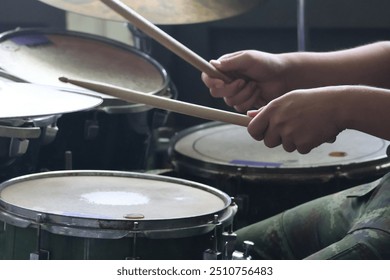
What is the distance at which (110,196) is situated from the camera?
132cm

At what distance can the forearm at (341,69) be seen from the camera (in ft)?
4.98

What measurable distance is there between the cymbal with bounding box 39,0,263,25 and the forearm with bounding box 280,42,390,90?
1.33 feet

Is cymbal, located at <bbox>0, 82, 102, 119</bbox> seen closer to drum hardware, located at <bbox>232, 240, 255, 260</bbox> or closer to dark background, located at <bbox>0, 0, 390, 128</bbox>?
drum hardware, located at <bbox>232, 240, 255, 260</bbox>

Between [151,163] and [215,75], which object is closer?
[215,75]

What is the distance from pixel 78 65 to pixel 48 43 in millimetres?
95

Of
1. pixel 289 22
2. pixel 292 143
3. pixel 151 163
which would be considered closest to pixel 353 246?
pixel 292 143

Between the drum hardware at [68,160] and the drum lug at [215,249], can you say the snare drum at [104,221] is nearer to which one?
the drum lug at [215,249]

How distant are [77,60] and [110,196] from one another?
672mm

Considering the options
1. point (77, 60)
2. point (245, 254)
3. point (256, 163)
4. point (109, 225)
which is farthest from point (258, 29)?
point (109, 225)

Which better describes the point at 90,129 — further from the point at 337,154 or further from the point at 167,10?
the point at 337,154

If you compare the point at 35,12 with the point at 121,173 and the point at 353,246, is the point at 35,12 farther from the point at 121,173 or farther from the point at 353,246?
the point at 353,246

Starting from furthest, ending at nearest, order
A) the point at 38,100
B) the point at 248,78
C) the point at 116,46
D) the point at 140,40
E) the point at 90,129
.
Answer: the point at 140,40 < the point at 116,46 < the point at 90,129 < the point at 248,78 < the point at 38,100

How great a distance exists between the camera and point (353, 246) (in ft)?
3.96

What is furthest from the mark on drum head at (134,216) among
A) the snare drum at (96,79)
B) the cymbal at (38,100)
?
the snare drum at (96,79)
